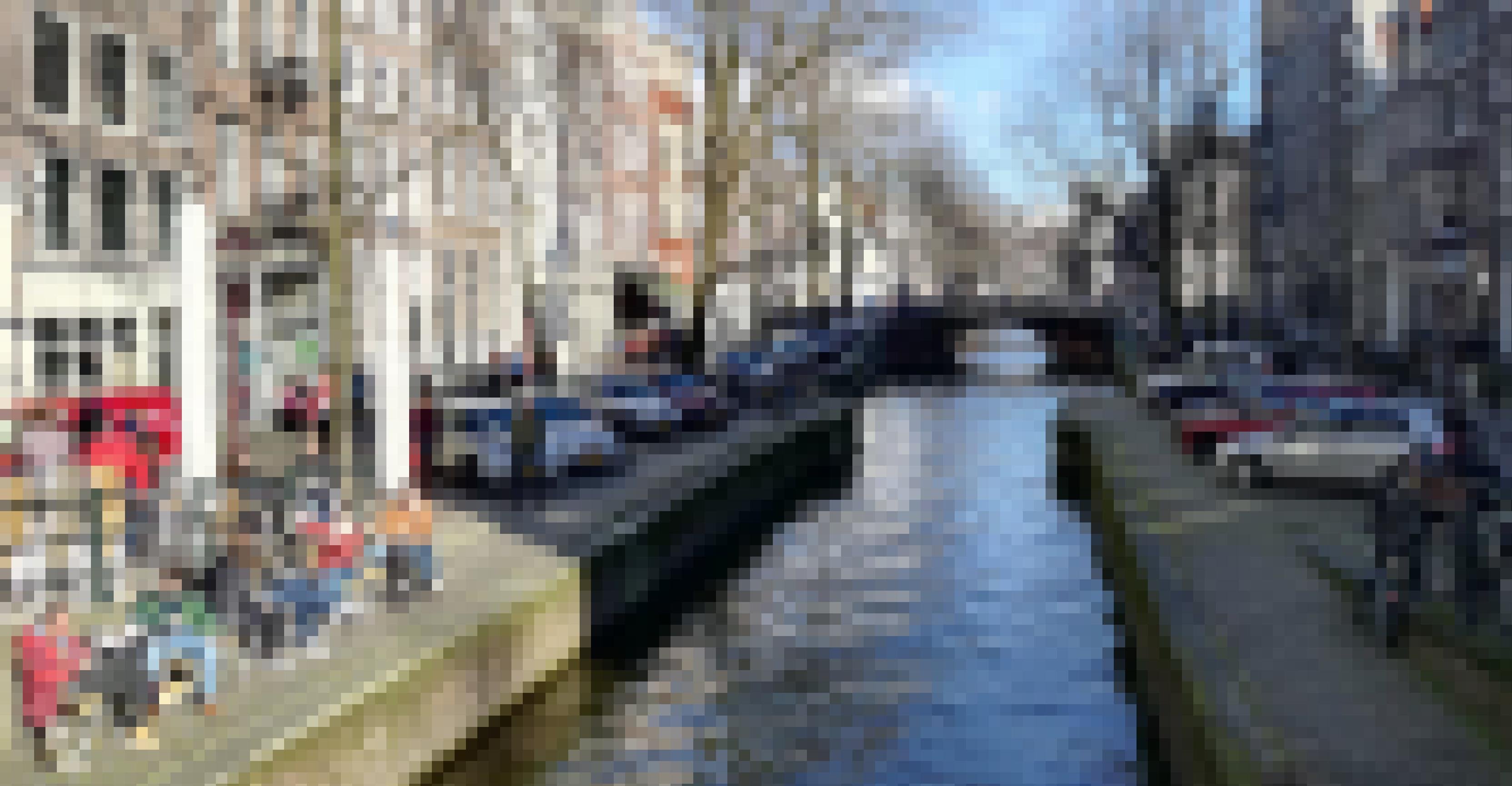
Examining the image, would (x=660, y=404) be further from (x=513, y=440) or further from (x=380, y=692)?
(x=380, y=692)

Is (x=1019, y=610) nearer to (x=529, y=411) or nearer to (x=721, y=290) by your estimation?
(x=529, y=411)

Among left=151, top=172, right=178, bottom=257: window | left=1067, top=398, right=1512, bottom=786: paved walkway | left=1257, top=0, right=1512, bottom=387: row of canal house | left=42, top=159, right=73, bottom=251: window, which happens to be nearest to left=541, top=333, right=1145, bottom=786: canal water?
left=1067, top=398, right=1512, bottom=786: paved walkway

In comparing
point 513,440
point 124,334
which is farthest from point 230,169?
point 513,440

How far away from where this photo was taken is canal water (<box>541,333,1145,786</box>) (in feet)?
41.9

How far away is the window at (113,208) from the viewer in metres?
28.8

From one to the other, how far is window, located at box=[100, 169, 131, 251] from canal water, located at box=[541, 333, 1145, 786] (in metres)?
12.9

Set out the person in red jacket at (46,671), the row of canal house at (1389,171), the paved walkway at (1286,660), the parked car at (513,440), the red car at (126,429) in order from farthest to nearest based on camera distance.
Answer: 1. the row of canal house at (1389,171)
2. the parked car at (513,440)
3. the red car at (126,429)
4. the person in red jacket at (46,671)
5. the paved walkway at (1286,660)

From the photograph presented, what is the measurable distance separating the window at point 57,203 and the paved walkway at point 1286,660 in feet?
60.3

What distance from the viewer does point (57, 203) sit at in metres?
27.9

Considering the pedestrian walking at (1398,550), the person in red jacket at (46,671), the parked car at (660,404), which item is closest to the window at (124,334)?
the parked car at (660,404)

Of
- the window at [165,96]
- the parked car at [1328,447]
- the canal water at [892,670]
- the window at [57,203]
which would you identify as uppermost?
the window at [165,96]

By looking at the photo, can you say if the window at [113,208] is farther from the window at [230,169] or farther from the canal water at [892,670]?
the canal water at [892,670]

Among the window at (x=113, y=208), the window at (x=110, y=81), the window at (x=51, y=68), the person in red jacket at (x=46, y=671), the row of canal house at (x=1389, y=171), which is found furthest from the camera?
the row of canal house at (x=1389, y=171)

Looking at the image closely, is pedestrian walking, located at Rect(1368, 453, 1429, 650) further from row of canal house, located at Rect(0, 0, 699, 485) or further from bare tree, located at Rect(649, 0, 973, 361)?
bare tree, located at Rect(649, 0, 973, 361)
